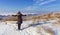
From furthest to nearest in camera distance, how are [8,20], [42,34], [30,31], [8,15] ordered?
[8,20] → [8,15] → [30,31] → [42,34]

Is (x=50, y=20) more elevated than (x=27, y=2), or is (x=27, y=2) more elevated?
(x=27, y=2)

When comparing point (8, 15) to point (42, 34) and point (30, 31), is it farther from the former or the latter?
point (42, 34)

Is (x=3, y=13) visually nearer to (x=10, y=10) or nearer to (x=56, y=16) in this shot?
(x=10, y=10)

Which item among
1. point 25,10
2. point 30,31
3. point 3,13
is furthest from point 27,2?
point 30,31

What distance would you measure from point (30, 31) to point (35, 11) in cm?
97

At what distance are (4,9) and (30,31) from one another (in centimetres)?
115

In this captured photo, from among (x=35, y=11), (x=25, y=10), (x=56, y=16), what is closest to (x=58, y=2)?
(x=56, y=16)

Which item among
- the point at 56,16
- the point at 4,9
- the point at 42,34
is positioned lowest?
the point at 42,34

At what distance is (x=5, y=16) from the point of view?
348 centimetres

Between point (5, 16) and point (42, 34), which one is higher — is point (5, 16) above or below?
above

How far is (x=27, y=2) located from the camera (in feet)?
11.2

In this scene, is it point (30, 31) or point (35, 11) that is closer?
point (30, 31)

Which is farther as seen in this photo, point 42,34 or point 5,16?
point 5,16

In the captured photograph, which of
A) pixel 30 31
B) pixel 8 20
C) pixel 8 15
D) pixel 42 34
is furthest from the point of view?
pixel 8 20
